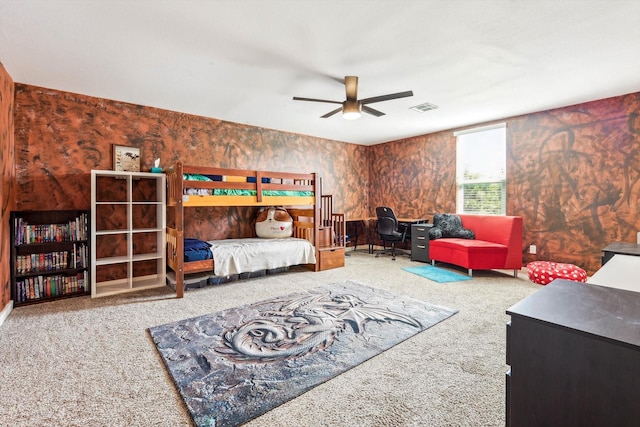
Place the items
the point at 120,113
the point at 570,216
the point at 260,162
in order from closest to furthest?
1. the point at 120,113
2. the point at 570,216
3. the point at 260,162

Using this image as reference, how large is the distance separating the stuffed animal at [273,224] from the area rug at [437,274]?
6.52ft

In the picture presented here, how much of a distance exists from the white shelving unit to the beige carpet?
2.28 feet

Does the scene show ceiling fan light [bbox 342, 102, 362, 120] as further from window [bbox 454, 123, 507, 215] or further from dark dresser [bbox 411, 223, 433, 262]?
window [bbox 454, 123, 507, 215]

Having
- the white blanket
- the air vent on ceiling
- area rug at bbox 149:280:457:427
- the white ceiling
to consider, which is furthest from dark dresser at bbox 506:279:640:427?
the air vent on ceiling

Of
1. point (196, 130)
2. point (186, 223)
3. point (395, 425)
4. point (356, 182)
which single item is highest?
point (196, 130)

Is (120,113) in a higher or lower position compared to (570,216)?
higher

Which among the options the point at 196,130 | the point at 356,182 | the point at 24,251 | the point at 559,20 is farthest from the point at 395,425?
the point at 356,182

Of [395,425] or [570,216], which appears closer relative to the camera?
[395,425]

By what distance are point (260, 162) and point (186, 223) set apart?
162 cm

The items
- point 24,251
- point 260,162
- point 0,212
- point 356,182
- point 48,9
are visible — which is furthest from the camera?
point 356,182

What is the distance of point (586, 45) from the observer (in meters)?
2.54

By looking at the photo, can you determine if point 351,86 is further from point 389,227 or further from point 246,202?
point 389,227

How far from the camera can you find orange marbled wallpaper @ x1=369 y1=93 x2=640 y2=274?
3758 mm

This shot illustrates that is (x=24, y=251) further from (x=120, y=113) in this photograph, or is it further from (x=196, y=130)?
(x=196, y=130)
